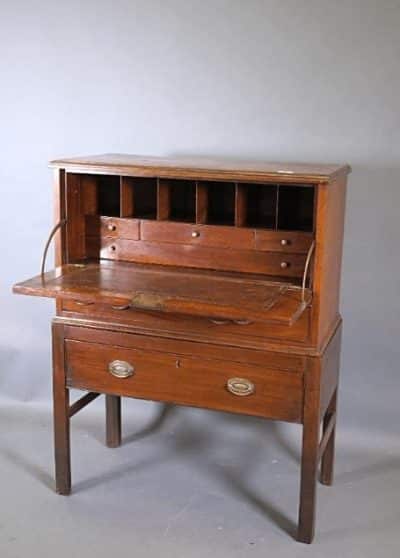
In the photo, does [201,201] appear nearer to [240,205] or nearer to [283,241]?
[240,205]

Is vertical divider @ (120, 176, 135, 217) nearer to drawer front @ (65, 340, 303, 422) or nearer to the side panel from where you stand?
drawer front @ (65, 340, 303, 422)

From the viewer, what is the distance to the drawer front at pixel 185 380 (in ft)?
8.32

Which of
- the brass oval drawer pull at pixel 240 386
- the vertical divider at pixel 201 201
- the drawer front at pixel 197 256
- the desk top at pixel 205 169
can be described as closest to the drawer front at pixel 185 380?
the brass oval drawer pull at pixel 240 386

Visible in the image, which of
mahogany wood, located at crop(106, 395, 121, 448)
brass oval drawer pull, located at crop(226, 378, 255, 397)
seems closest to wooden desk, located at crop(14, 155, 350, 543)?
brass oval drawer pull, located at crop(226, 378, 255, 397)

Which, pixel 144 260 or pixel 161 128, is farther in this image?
pixel 161 128

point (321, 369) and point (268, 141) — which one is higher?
point (268, 141)

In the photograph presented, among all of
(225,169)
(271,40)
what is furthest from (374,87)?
(225,169)

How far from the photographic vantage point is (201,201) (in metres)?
2.70

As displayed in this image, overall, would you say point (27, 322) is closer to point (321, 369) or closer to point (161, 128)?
point (161, 128)

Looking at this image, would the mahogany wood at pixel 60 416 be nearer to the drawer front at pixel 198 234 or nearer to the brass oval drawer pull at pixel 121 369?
the brass oval drawer pull at pixel 121 369

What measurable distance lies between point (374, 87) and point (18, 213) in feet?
5.18

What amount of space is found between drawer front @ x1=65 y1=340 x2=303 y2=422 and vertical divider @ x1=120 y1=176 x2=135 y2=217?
1.55ft

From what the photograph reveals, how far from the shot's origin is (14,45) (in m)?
3.31

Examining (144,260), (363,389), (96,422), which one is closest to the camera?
(144,260)
